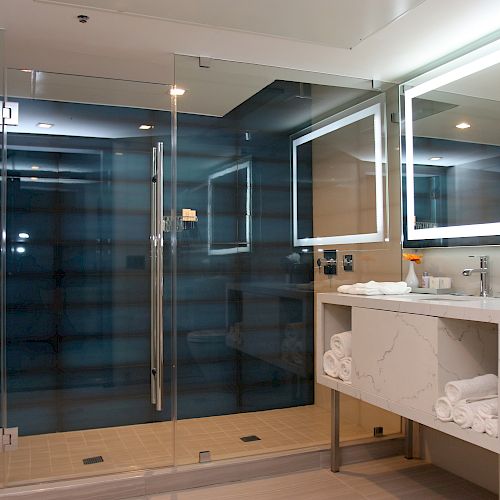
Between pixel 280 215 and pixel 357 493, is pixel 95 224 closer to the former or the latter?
pixel 280 215

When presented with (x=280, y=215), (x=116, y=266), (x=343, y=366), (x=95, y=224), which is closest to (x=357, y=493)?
(x=343, y=366)

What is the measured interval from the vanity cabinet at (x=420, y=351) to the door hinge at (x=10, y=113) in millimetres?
1881

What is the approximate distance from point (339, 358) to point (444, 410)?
0.83m

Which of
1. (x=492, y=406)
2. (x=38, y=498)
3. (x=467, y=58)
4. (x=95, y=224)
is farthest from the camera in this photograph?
(x=95, y=224)

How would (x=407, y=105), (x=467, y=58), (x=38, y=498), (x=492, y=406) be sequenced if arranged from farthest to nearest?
(x=407, y=105), (x=467, y=58), (x=38, y=498), (x=492, y=406)

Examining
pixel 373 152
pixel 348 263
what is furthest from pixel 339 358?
pixel 373 152

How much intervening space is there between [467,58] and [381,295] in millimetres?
1260

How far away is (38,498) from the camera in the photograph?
8.73ft

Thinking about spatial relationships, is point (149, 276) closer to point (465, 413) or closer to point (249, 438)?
point (249, 438)

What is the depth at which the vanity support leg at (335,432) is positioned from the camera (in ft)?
10.2

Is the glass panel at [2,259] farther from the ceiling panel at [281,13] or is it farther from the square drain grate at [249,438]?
the square drain grate at [249,438]

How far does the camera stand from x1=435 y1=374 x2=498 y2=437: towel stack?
202 centimetres

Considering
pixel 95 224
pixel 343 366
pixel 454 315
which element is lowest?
pixel 343 366

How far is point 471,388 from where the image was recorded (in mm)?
2148
